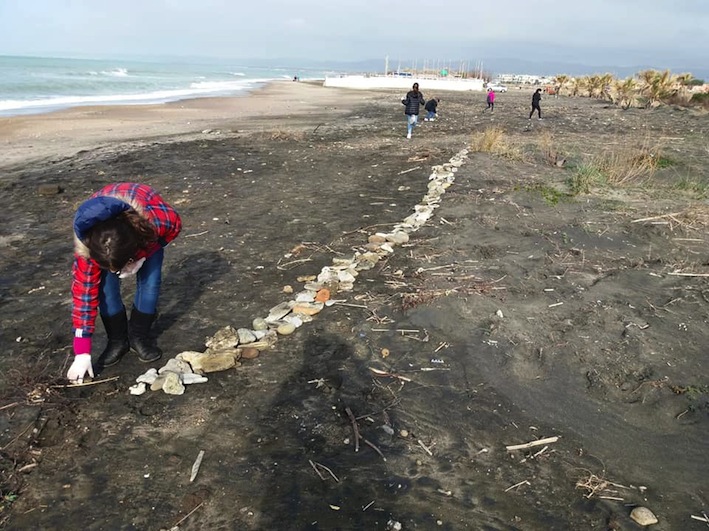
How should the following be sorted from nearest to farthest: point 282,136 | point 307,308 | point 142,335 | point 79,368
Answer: point 79,368, point 142,335, point 307,308, point 282,136

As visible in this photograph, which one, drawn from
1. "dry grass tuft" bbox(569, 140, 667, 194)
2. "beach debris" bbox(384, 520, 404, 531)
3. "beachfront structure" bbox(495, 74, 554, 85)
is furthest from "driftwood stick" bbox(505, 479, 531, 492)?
"beachfront structure" bbox(495, 74, 554, 85)

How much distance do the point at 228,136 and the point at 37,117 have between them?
35.0 feet

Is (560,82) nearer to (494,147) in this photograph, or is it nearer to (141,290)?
(494,147)

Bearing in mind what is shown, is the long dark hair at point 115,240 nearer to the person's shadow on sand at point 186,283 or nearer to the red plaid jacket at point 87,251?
the red plaid jacket at point 87,251

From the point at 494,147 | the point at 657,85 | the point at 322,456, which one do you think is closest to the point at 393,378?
the point at 322,456

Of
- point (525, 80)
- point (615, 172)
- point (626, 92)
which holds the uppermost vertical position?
point (525, 80)

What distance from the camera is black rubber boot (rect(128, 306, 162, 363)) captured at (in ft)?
11.7

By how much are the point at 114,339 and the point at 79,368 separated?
1.31 feet

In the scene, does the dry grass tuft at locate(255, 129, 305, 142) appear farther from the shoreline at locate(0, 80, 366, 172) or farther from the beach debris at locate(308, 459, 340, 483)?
the beach debris at locate(308, 459, 340, 483)

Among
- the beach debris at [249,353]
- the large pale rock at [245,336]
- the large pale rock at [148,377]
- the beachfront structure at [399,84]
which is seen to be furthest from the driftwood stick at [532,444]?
the beachfront structure at [399,84]

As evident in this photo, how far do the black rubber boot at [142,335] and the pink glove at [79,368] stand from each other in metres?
0.41

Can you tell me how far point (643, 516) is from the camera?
2326mm

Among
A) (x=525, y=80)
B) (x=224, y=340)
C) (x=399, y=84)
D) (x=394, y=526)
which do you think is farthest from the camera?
(x=525, y=80)

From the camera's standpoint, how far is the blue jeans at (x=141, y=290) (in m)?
3.35
